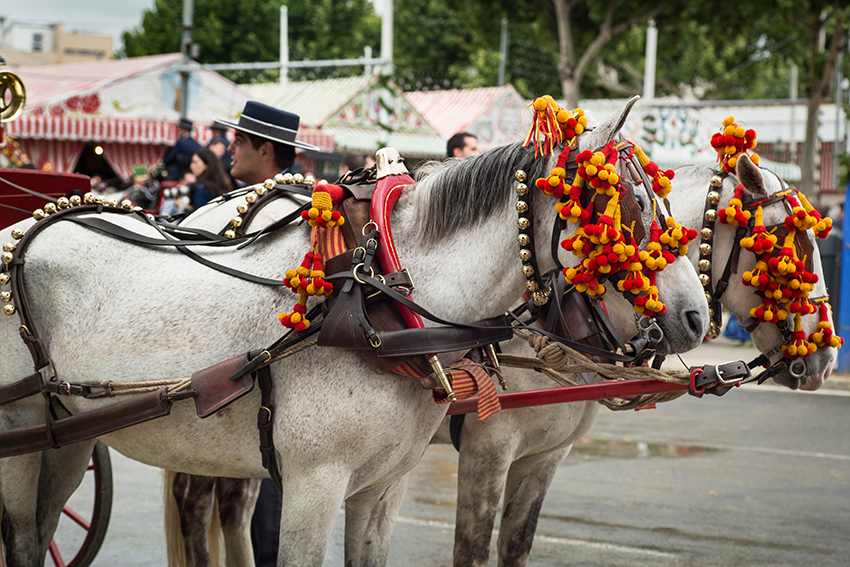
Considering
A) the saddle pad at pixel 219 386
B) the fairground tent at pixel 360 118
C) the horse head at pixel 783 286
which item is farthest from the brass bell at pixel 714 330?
the fairground tent at pixel 360 118

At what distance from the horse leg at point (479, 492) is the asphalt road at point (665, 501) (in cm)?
116

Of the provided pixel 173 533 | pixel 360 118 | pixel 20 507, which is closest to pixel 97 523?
pixel 173 533

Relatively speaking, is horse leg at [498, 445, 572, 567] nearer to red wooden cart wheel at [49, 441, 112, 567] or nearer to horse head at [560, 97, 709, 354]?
horse head at [560, 97, 709, 354]

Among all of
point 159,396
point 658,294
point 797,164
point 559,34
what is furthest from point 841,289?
point 797,164

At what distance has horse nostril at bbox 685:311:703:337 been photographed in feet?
7.43

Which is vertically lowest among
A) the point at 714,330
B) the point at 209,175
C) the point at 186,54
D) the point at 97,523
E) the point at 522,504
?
the point at 97,523

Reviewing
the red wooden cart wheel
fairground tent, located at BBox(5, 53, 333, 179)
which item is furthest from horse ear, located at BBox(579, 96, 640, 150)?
fairground tent, located at BBox(5, 53, 333, 179)

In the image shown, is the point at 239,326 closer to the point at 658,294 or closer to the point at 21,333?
the point at 21,333

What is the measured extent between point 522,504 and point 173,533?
1533 millimetres

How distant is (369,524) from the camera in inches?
110

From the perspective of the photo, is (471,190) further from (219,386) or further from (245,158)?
(245,158)

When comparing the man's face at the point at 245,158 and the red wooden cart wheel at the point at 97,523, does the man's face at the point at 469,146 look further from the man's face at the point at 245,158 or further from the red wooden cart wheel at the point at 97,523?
the red wooden cart wheel at the point at 97,523

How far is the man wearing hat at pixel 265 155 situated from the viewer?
152 inches

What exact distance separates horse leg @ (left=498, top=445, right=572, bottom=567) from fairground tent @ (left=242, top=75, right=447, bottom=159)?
1268cm
